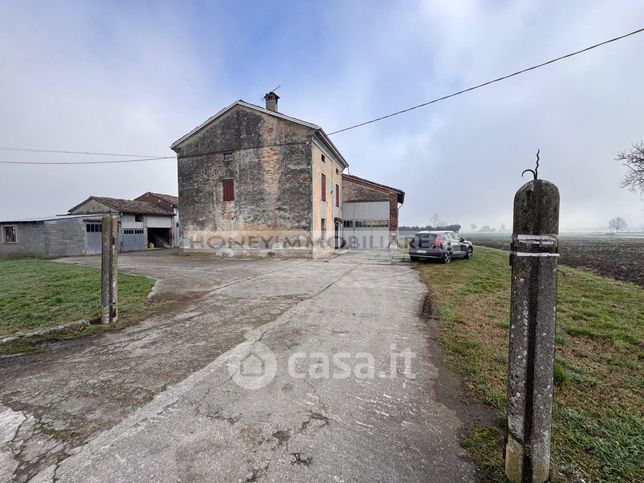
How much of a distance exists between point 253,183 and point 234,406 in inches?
577

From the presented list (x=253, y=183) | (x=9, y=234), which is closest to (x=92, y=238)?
(x=9, y=234)

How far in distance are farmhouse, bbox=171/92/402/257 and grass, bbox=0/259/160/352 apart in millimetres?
7823

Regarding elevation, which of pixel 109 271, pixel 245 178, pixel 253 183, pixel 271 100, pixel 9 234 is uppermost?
pixel 271 100

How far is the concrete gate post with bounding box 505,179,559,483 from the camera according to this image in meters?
1.72

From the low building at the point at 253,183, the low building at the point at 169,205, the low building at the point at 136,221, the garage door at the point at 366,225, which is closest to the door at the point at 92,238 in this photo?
the low building at the point at 136,221

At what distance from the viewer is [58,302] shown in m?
6.20

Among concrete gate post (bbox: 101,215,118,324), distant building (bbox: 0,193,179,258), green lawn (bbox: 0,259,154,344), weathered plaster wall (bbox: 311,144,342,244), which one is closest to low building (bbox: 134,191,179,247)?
distant building (bbox: 0,193,179,258)

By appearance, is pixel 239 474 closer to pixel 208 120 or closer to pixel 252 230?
pixel 252 230

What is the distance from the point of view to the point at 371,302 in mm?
6273

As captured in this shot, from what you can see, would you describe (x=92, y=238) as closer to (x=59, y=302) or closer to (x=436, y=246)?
(x=59, y=302)

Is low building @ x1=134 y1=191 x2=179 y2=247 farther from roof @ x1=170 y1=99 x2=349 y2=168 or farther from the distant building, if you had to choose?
roof @ x1=170 y1=99 x2=349 y2=168

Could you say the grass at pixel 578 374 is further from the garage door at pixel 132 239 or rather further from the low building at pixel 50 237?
the garage door at pixel 132 239

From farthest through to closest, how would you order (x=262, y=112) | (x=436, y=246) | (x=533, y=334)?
(x=262, y=112), (x=436, y=246), (x=533, y=334)

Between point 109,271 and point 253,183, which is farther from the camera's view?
point 253,183
